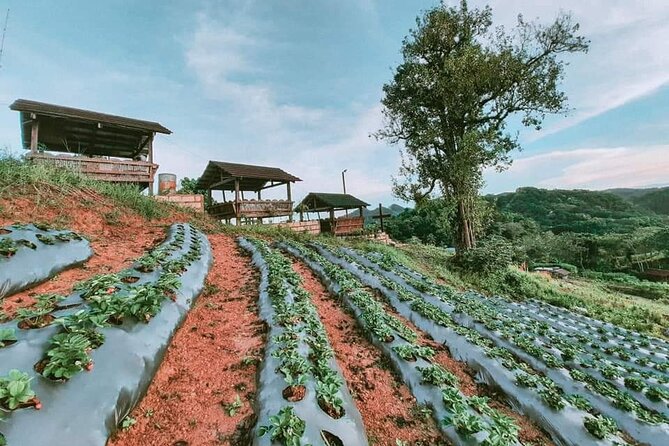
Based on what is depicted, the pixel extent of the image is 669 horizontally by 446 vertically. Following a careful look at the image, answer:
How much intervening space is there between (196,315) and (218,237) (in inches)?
278

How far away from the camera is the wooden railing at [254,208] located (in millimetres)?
18766

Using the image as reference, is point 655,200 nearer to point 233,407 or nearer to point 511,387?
point 511,387

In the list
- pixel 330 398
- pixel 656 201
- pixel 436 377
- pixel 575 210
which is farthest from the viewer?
pixel 656 201

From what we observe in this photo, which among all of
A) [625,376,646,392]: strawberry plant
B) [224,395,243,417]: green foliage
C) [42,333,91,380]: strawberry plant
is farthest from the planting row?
[625,376,646,392]: strawberry plant

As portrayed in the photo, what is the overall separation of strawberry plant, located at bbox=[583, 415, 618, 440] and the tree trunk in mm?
14440

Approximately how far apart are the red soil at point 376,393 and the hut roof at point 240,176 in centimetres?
1583

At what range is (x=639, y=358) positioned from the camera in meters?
7.48

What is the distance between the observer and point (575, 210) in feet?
224

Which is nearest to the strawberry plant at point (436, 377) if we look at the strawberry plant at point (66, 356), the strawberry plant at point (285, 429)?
the strawberry plant at point (285, 429)

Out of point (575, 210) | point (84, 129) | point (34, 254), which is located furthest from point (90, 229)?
point (575, 210)

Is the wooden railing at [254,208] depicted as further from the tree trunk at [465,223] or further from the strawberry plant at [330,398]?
the strawberry plant at [330,398]

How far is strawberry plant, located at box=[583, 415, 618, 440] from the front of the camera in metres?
3.42

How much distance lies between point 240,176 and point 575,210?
76.6 metres

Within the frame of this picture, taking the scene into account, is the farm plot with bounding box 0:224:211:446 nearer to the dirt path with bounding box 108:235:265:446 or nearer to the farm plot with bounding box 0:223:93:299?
the dirt path with bounding box 108:235:265:446
